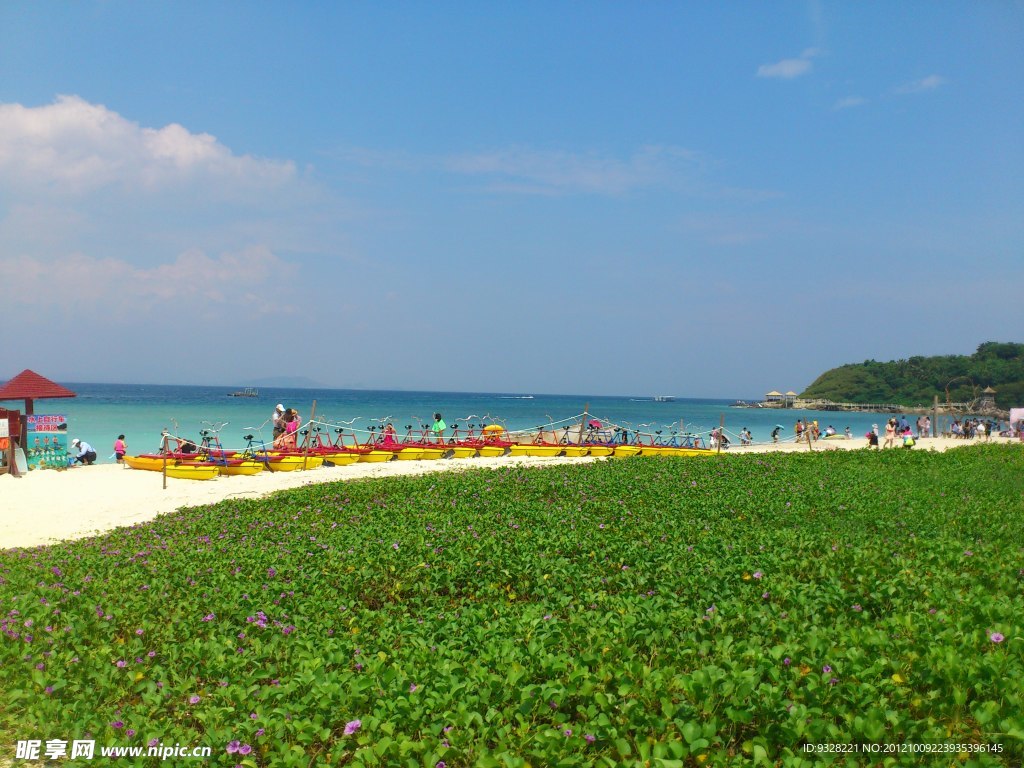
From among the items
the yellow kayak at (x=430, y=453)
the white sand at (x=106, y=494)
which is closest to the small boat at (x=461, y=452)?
the yellow kayak at (x=430, y=453)

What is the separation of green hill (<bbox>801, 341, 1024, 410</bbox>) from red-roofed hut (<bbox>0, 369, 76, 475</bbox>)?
293 ft

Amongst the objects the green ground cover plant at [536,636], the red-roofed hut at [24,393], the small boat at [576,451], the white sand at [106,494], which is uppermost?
the red-roofed hut at [24,393]

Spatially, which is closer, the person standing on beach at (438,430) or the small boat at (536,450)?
the small boat at (536,450)

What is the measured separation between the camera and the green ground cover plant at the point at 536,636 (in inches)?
140

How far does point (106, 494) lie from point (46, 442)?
683 centimetres

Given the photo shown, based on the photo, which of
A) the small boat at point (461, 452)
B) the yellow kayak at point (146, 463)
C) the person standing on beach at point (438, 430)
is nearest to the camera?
the yellow kayak at point (146, 463)

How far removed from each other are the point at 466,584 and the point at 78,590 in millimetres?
3682

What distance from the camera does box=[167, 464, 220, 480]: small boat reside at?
18.8 metres

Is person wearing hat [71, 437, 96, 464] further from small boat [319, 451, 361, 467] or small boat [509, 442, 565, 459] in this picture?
small boat [509, 442, 565, 459]

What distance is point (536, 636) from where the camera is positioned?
189 inches

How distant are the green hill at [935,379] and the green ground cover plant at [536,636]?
293 ft

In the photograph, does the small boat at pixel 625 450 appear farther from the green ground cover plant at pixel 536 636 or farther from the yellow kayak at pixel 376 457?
the green ground cover plant at pixel 536 636

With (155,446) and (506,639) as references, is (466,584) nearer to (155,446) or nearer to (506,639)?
(506,639)

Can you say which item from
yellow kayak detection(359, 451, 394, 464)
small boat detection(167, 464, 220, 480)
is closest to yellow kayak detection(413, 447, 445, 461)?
yellow kayak detection(359, 451, 394, 464)
